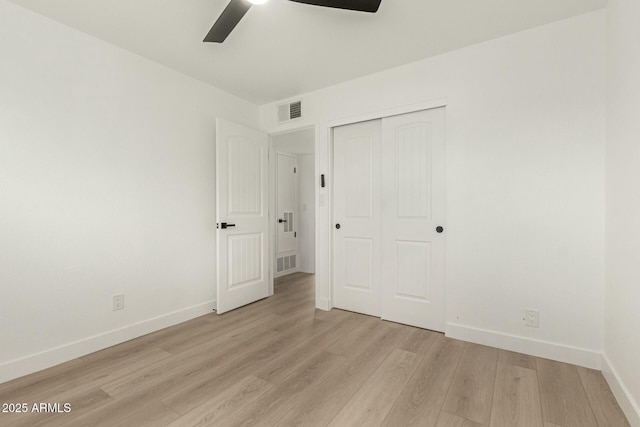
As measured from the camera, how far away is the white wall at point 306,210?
18.0 ft

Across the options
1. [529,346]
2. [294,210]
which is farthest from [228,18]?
[294,210]

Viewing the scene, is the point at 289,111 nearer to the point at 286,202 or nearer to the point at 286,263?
the point at 286,202

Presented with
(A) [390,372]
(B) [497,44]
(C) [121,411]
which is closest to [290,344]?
(A) [390,372]

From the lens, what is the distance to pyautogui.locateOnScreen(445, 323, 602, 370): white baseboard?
2.06 meters

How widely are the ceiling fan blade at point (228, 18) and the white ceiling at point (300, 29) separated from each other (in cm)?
23

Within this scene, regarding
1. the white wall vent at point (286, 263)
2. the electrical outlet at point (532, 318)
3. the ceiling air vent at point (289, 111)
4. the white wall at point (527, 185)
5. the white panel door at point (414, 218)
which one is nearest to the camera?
the white wall at point (527, 185)

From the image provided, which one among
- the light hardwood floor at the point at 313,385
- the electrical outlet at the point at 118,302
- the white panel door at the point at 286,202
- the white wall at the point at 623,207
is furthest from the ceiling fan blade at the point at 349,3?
the white panel door at the point at 286,202

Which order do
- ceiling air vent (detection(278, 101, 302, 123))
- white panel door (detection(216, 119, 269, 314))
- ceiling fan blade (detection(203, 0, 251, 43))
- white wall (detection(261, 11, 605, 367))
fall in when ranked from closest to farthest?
1. ceiling fan blade (detection(203, 0, 251, 43))
2. white wall (detection(261, 11, 605, 367))
3. white panel door (detection(216, 119, 269, 314))
4. ceiling air vent (detection(278, 101, 302, 123))

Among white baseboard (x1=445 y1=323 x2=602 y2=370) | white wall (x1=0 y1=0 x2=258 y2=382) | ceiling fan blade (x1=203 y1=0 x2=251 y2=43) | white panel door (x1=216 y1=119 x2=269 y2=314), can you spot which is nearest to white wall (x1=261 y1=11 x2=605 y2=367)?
white baseboard (x1=445 y1=323 x2=602 y2=370)

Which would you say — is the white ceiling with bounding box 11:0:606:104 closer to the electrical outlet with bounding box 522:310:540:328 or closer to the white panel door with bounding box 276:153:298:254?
the electrical outlet with bounding box 522:310:540:328

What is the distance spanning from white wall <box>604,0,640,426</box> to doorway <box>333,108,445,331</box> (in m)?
1.08

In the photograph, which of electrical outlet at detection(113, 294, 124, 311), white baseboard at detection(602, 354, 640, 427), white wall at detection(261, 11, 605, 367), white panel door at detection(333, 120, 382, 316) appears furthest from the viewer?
white panel door at detection(333, 120, 382, 316)

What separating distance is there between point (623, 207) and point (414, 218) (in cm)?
141

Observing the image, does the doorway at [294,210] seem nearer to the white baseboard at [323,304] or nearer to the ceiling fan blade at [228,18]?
the white baseboard at [323,304]
